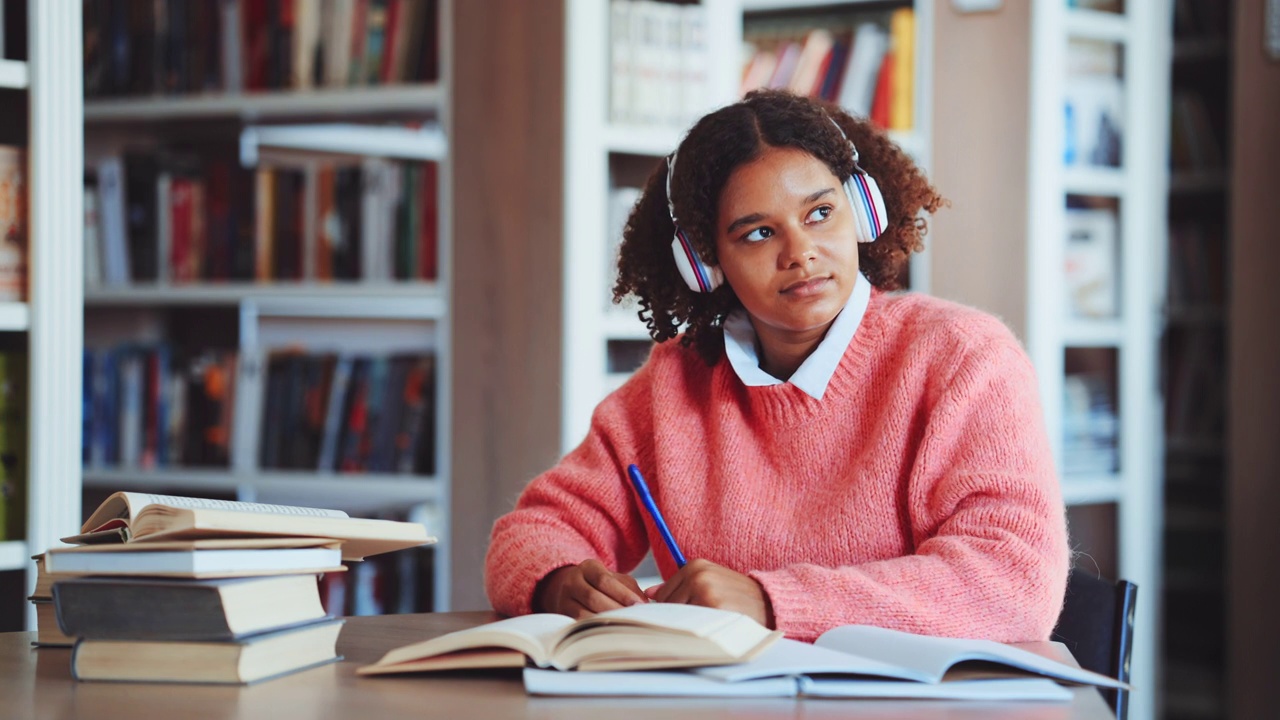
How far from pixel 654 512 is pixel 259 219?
201 centimetres

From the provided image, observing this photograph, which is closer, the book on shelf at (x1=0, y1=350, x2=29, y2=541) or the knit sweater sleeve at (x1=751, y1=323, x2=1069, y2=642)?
the knit sweater sleeve at (x1=751, y1=323, x2=1069, y2=642)

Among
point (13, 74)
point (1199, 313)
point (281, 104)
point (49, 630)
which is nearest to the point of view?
point (49, 630)

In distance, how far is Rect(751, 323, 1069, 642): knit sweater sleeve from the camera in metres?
1.13

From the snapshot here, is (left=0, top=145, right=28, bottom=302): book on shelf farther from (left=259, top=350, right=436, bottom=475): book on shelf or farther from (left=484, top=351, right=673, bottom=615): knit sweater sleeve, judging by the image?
(left=259, top=350, right=436, bottom=475): book on shelf

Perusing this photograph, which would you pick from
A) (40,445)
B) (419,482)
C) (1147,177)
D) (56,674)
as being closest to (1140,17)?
(1147,177)

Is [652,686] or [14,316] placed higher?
[14,316]

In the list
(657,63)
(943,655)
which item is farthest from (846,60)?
(943,655)

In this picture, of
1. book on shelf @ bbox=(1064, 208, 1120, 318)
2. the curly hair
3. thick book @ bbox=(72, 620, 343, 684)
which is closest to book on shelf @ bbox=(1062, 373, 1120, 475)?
book on shelf @ bbox=(1064, 208, 1120, 318)

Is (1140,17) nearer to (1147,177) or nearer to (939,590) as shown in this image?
(1147,177)

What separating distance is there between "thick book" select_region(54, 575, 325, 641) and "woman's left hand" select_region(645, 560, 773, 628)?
356 mm

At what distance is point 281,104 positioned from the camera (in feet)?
9.65

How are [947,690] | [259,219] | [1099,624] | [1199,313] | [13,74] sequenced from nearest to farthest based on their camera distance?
[947,690]
[1099,624]
[13,74]
[259,219]
[1199,313]

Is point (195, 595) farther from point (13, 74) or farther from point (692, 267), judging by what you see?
point (13, 74)

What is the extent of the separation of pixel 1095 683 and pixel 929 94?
221 centimetres
